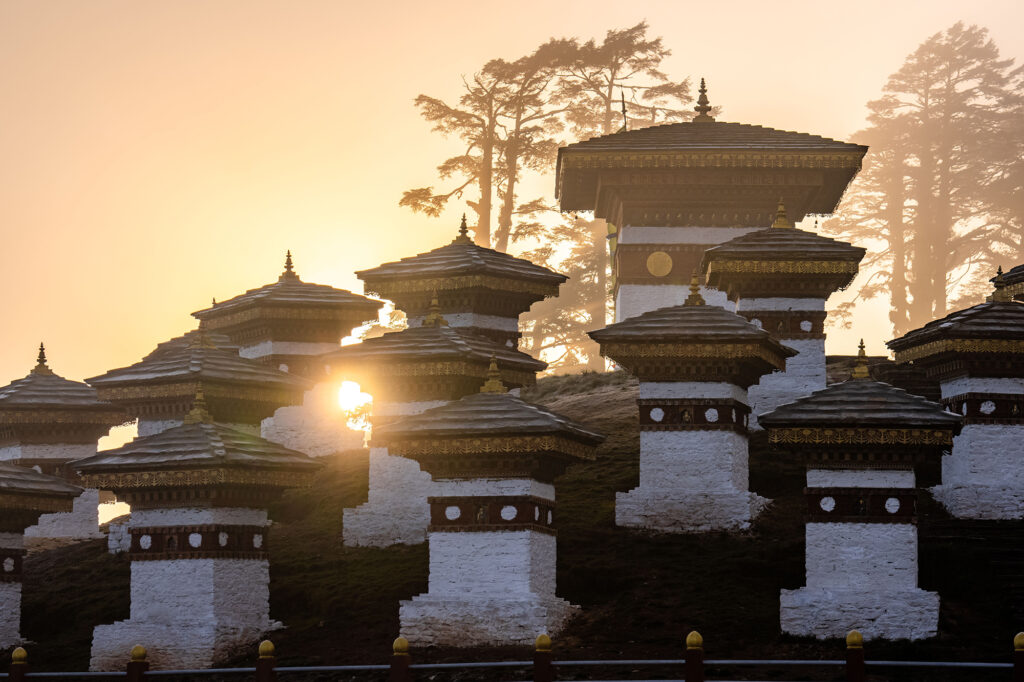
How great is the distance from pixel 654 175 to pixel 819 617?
20.1m

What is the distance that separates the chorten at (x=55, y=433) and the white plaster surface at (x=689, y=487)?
1458cm

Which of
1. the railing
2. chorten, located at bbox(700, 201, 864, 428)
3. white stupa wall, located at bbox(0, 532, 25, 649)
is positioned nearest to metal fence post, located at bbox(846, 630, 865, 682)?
the railing

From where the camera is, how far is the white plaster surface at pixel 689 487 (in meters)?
32.5

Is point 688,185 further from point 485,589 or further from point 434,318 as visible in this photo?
point 485,589

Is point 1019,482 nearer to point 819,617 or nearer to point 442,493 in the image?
point 819,617

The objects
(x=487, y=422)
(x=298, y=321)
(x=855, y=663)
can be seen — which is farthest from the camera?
(x=298, y=321)

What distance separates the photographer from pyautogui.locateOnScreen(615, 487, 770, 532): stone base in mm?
32438

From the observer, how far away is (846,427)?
28.2 metres

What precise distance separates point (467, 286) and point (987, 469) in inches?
507

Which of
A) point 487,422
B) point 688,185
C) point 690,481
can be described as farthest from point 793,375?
point 487,422

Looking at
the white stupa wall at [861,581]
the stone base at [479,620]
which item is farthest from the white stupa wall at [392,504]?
the white stupa wall at [861,581]

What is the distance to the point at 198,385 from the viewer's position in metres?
36.3

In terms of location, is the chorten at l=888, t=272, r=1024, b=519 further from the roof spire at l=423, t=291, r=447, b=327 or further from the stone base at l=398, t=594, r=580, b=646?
the roof spire at l=423, t=291, r=447, b=327

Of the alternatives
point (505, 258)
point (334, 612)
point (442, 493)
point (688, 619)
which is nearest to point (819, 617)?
point (688, 619)
